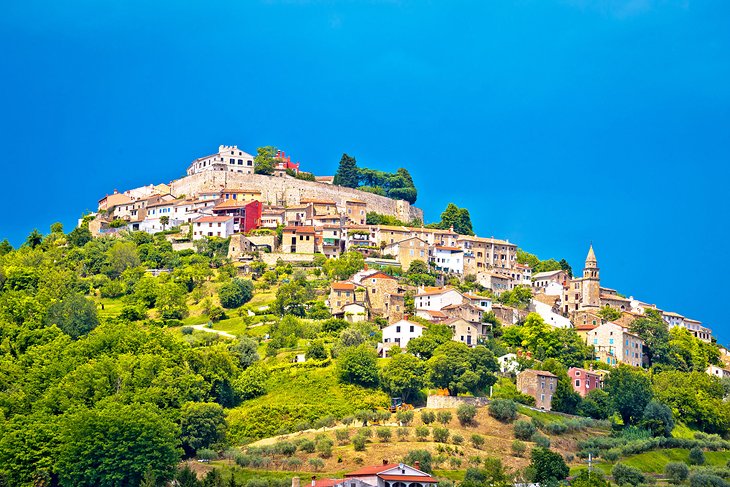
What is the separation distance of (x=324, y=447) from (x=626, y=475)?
586 inches

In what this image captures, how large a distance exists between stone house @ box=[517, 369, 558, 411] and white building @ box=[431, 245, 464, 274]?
2520cm

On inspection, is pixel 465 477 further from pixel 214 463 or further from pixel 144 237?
pixel 144 237

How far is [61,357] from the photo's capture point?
66.8 meters

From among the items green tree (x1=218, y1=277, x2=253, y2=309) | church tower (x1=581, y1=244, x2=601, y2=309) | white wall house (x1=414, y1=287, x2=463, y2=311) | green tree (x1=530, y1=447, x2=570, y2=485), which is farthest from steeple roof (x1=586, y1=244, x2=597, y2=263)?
green tree (x1=530, y1=447, x2=570, y2=485)

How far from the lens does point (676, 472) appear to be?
60.4 m

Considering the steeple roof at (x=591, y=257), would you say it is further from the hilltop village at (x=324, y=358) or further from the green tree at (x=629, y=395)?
the green tree at (x=629, y=395)

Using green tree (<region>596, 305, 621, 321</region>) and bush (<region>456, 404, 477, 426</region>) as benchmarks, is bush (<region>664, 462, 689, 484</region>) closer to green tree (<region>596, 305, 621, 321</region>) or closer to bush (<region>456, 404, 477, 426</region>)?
bush (<region>456, 404, 477, 426</region>)

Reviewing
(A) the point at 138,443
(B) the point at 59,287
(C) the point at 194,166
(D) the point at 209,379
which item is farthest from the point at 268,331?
(C) the point at 194,166

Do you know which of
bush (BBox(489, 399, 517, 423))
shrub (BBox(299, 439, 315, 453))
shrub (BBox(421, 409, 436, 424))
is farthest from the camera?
bush (BBox(489, 399, 517, 423))

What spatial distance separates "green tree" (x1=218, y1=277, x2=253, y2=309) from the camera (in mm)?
83500

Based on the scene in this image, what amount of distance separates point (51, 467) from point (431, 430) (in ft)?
64.0

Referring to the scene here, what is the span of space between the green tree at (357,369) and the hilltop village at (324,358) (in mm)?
179

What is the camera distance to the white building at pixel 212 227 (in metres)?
97.2

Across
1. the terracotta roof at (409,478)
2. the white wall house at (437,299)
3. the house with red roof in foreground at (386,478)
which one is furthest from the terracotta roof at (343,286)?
the terracotta roof at (409,478)
